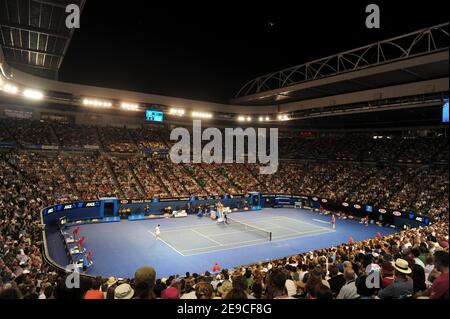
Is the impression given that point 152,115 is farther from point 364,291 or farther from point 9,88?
point 364,291

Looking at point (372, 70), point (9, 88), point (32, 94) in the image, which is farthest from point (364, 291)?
Result: point (32, 94)

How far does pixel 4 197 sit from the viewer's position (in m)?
22.7

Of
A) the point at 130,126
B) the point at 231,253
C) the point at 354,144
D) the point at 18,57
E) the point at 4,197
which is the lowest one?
the point at 231,253

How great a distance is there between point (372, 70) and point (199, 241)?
20543 millimetres

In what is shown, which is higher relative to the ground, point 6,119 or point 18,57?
point 18,57

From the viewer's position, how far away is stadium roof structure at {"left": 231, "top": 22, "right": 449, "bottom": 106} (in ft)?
71.4

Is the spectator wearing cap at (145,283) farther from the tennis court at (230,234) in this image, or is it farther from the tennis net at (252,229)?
the tennis net at (252,229)

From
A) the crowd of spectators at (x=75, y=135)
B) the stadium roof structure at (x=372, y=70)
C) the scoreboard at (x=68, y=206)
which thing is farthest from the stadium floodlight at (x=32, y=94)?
the stadium roof structure at (x=372, y=70)

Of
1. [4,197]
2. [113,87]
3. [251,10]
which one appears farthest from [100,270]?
[113,87]

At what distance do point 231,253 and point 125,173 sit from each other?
2059 cm

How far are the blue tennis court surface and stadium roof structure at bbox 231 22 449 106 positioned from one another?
14.4 m

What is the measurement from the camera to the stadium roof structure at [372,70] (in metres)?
21.8

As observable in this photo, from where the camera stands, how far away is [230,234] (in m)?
26.4

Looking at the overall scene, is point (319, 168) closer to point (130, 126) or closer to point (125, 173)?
point (125, 173)
